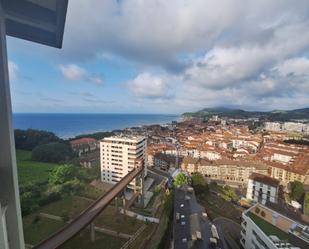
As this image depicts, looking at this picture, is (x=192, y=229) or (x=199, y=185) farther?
(x=199, y=185)

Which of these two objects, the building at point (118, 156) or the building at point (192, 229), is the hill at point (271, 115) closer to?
the building at point (118, 156)

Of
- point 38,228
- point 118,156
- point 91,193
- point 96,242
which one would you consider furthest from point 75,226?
point 118,156

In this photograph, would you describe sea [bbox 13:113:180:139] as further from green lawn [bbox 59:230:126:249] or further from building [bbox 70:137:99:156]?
green lawn [bbox 59:230:126:249]

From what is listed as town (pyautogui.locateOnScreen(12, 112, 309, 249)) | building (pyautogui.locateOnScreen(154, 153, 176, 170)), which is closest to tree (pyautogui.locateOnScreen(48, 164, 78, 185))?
town (pyautogui.locateOnScreen(12, 112, 309, 249))

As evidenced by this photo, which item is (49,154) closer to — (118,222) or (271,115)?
(118,222)

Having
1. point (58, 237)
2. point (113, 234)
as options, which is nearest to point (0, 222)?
point (58, 237)

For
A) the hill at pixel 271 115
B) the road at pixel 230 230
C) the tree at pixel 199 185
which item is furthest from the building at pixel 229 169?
the hill at pixel 271 115
